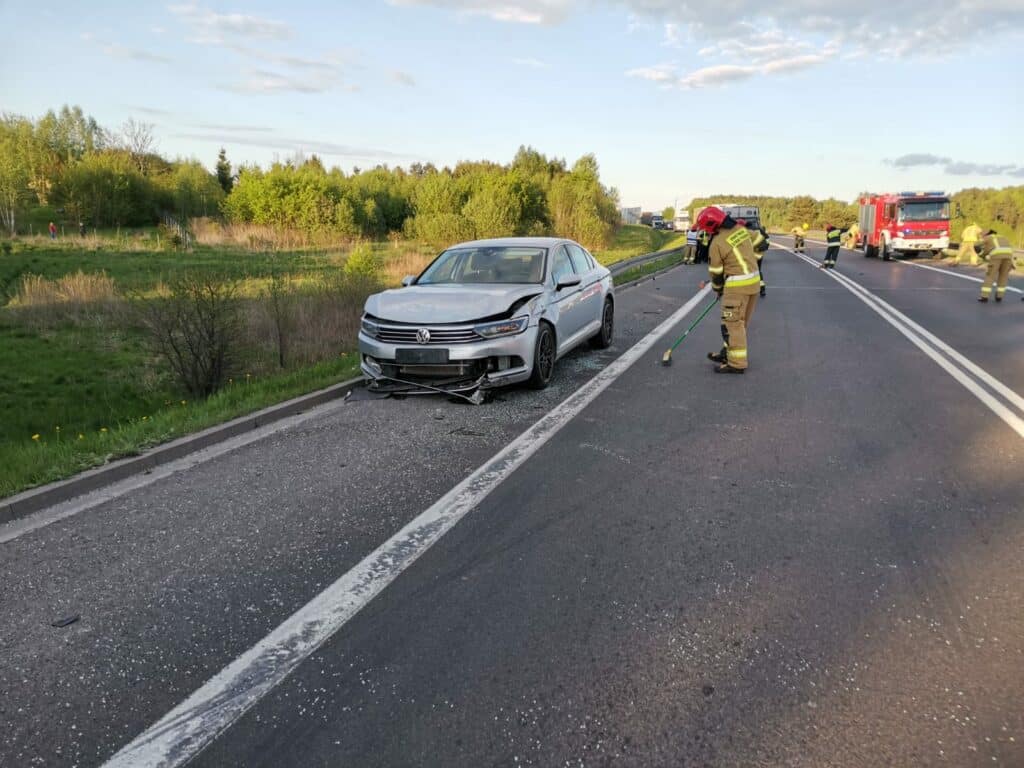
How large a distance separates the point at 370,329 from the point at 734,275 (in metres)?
4.20

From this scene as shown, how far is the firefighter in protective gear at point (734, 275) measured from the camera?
8117mm

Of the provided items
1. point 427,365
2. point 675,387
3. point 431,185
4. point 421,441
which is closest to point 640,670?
point 421,441

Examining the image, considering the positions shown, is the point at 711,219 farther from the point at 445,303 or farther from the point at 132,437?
the point at 132,437

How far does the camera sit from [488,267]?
27.3 ft

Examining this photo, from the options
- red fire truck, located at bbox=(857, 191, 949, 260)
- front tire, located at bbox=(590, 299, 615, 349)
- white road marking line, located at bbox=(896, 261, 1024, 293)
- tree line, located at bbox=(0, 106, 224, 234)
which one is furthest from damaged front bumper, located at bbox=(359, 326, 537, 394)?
tree line, located at bbox=(0, 106, 224, 234)

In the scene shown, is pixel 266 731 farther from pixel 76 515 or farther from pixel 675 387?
pixel 675 387

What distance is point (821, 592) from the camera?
10.9 feet

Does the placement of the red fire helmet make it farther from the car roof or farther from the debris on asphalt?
the debris on asphalt

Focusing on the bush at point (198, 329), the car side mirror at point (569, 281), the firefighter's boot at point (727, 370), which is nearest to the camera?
the car side mirror at point (569, 281)

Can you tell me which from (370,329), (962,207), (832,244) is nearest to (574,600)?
(370,329)

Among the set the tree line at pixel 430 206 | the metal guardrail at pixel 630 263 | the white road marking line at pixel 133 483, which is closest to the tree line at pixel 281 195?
the tree line at pixel 430 206

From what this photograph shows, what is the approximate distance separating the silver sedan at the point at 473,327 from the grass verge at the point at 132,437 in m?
1.05

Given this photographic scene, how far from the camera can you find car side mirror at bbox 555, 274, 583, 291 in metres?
8.02

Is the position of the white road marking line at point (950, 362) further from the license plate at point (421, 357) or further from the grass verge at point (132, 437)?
the grass verge at point (132, 437)
